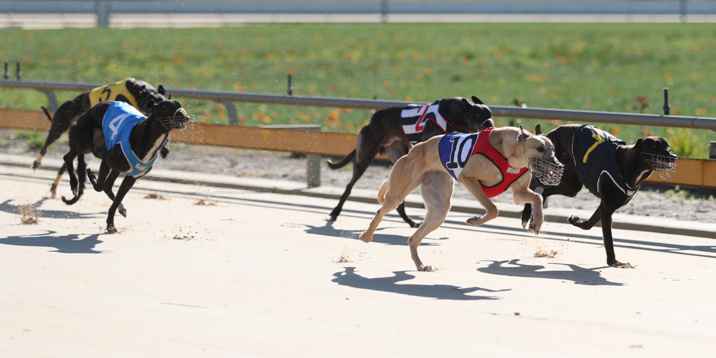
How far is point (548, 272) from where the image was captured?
7941 millimetres

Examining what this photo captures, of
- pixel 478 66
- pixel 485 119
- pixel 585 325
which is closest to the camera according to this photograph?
pixel 585 325

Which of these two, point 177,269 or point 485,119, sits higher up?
point 485,119

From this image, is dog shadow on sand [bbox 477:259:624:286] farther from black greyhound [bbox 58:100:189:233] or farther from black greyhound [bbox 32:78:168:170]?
black greyhound [bbox 32:78:168:170]

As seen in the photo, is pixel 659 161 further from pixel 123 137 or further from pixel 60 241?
pixel 60 241

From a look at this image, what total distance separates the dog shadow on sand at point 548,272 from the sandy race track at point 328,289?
2cm

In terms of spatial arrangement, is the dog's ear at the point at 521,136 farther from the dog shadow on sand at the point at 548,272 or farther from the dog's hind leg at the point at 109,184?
the dog's hind leg at the point at 109,184

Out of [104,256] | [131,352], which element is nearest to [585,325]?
[131,352]

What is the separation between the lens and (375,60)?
92.4 feet

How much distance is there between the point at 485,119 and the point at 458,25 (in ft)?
107

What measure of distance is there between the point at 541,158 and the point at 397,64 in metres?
19.9

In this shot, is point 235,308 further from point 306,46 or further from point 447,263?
point 306,46

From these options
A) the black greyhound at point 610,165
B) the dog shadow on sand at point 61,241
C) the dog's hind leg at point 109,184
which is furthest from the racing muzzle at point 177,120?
the black greyhound at point 610,165

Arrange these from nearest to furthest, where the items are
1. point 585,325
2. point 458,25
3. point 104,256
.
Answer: point 585,325
point 104,256
point 458,25

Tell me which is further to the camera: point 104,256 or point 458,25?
point 458,25
